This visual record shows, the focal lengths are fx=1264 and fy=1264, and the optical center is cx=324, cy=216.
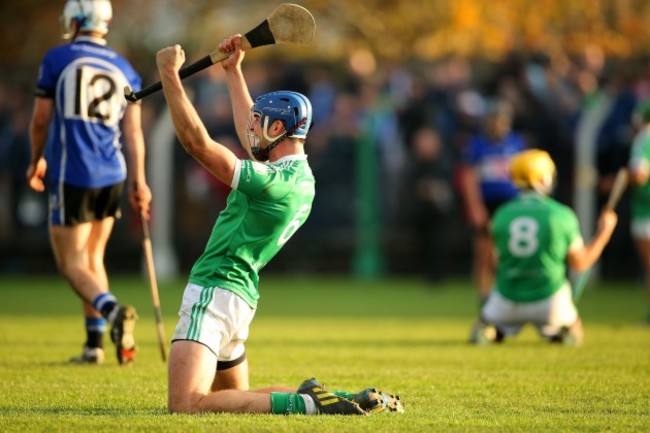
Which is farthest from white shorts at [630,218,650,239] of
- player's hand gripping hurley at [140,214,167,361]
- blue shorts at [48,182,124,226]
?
blue shorts at [48,182,124,226]

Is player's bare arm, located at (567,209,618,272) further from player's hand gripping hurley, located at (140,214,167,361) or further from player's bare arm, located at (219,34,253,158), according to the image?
player's bare arm, located at (219,34,253,158)

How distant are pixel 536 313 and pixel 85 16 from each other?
15.9 ft

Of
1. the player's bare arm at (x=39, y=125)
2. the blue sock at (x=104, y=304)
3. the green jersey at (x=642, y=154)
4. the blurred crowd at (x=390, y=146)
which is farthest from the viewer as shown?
the blurred crowd at (x=390, y=146)

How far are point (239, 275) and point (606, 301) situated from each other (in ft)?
36.9

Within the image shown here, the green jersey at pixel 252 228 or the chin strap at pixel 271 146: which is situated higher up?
the chin strap at pixel 271 146

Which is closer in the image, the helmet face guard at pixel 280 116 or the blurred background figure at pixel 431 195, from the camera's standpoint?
the helmet face guard at pixel 280 116

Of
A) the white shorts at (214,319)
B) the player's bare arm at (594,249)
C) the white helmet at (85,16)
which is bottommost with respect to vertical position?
the white shorts at (214,319)

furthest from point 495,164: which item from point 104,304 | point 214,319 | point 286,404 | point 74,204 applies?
point 286,404

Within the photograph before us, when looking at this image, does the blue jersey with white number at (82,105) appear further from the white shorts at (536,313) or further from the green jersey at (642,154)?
the green jersey at (642,154)

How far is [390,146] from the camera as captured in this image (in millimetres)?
21750

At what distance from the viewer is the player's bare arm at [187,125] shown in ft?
22.0

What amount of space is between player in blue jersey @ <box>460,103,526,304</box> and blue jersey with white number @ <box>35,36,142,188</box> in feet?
20.7

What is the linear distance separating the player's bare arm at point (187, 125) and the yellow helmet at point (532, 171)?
5.35 m

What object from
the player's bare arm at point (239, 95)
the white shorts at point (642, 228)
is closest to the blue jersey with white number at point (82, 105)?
the player's bare arm at point (239, 95)
